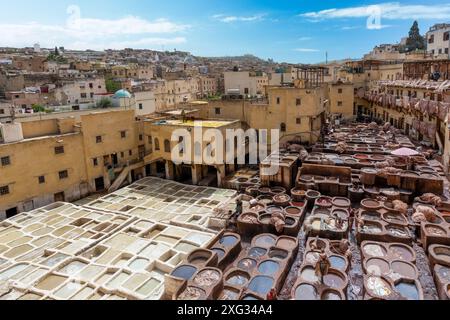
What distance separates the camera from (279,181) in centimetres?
2444

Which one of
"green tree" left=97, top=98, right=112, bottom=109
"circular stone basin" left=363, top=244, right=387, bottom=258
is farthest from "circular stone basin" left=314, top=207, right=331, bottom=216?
"green tree" left=97, top=98, right=112, bottom=109

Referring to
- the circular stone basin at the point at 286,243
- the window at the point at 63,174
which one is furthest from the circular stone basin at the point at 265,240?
the window at the point at 63,174

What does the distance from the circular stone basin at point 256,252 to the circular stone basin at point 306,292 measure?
3229 mm

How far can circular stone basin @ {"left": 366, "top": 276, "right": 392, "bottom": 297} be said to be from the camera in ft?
42.4

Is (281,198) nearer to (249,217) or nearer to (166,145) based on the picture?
(249,217)

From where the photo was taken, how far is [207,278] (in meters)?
14.2

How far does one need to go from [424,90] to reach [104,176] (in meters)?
31.9

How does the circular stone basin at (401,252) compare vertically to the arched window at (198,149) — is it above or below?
below

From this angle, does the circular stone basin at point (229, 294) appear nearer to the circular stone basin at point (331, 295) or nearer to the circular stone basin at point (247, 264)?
the circular stone basin at point (247, 264)

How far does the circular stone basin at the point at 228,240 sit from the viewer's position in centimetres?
1762

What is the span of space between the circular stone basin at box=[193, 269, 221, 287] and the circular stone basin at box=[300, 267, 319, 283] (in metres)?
3.68

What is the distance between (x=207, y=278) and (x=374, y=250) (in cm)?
842

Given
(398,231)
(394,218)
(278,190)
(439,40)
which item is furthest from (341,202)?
(439,40)

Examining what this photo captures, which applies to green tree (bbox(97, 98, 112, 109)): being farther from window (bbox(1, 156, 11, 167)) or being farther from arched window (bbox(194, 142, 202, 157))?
arched window (bbox(194, 142, 202, 157))
